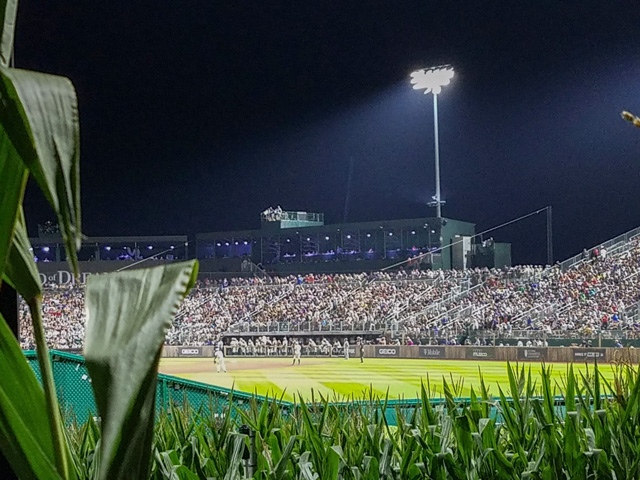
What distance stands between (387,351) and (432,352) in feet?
5.25

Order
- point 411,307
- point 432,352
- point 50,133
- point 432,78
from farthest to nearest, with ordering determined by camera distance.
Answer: point 432,78, point 411,307, point 432,352, point 50,133

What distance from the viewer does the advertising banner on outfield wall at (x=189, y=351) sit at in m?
24.7

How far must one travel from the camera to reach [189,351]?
24719mm

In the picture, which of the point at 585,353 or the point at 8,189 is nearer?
the point at 8,189

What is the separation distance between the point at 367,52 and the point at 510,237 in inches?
690

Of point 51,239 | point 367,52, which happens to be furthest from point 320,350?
point 367,52

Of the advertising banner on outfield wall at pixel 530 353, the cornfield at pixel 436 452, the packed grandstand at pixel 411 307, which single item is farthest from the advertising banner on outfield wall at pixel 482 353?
the cornfield at pixel 436 452

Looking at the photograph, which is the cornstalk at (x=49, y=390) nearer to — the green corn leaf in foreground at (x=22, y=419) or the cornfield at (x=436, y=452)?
the green corn leaf in foreground at (x=22, y=419)

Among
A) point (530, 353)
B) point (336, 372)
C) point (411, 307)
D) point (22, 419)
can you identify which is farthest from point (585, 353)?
point (22, 419)

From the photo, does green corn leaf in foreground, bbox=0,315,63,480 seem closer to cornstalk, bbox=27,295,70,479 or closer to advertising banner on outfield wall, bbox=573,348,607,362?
cornstalk, bbox=27,295,70,479

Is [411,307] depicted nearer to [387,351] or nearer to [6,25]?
[387,351]

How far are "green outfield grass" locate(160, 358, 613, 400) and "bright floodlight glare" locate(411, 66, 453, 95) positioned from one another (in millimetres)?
15897

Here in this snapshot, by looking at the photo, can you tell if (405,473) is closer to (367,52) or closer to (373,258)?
(373,258)

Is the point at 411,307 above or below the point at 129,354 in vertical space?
below
